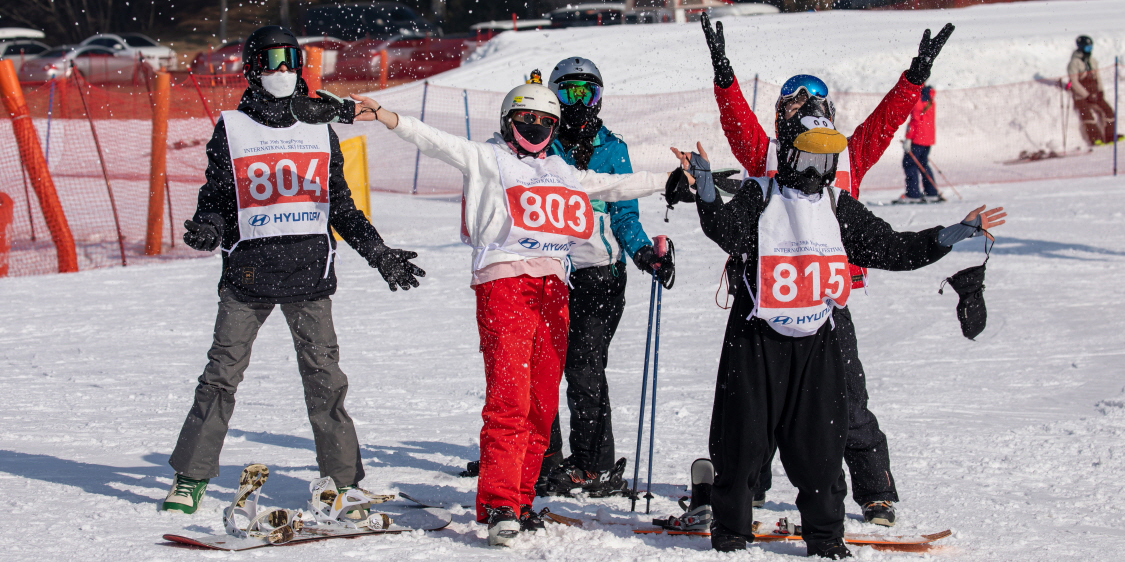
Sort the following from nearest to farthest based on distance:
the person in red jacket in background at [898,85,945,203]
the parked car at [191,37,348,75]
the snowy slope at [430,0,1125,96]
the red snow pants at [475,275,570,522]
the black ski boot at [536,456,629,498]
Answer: the red snow pants at [475,275,570,522], the black ski boot at [536,456,629,498], the person in red jacket in background at [898,85,945,203], the snowy slope at [430,0,1125,96], the parked car at [191,37,348,75]

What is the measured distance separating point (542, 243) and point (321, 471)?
56.2 inches

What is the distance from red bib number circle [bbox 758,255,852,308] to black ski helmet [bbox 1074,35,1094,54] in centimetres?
1651

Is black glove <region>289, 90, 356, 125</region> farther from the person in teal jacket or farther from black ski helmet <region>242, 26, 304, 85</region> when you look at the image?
the person in teal jacket

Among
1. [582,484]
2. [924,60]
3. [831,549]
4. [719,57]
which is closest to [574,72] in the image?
[719,57]

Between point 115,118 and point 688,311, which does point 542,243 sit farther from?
point 115,118

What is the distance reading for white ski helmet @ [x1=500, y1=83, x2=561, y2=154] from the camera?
435cm

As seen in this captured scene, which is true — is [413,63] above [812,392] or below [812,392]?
above

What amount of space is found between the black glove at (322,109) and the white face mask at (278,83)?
613 millimetres

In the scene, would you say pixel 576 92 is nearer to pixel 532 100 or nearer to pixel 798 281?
pixel 532 100

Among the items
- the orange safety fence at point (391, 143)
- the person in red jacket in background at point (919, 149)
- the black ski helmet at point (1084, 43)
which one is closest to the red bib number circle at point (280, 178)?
the orange safety fence at point (391, 143)

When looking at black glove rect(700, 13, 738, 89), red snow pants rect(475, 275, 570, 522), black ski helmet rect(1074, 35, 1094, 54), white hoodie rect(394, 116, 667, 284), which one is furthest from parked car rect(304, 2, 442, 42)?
red snow pants rect(475, 275, 570, 522)

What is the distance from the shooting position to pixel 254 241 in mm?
4496

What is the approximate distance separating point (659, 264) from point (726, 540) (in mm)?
1145

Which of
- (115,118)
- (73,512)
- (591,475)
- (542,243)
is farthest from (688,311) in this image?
(115,118)
